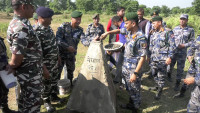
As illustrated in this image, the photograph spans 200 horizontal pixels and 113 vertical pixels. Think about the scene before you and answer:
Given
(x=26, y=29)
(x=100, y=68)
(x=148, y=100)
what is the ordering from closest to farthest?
1. (x=26, y=29)
2. (x=100, y=68)
3. (x=148, y=100)

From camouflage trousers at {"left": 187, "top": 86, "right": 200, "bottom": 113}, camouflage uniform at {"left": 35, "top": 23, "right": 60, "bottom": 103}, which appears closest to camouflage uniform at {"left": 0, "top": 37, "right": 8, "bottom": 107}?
camouflage uniform at {"left": 35, "top": 23, "right": 60, "bottom": 103}

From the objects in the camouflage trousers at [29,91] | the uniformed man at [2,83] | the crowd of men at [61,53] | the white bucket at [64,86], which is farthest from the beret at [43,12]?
the white bucket at [64,86]

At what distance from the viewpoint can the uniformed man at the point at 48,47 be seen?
2914mm

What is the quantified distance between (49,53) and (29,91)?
38.1 inches

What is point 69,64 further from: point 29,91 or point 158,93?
point 158,93

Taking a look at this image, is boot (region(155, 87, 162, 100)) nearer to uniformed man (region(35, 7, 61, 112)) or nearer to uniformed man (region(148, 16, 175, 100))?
uniformed man (region(148, 16, 175, 100))

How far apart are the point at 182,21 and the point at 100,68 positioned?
3004 millimetres

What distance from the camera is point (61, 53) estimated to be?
13.3 ft

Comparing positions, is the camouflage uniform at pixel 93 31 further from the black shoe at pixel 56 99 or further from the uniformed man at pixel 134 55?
the black shoe at pixel 56 99

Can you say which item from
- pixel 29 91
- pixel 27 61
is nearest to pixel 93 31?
pixel 27 61

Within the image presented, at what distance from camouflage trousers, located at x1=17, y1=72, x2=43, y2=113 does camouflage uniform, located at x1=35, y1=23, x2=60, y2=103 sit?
74cm

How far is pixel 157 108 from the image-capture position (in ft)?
12.3

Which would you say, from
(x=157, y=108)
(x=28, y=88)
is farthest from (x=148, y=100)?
(x=28, y=88)

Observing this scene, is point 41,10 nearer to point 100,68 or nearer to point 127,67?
point 100,68
